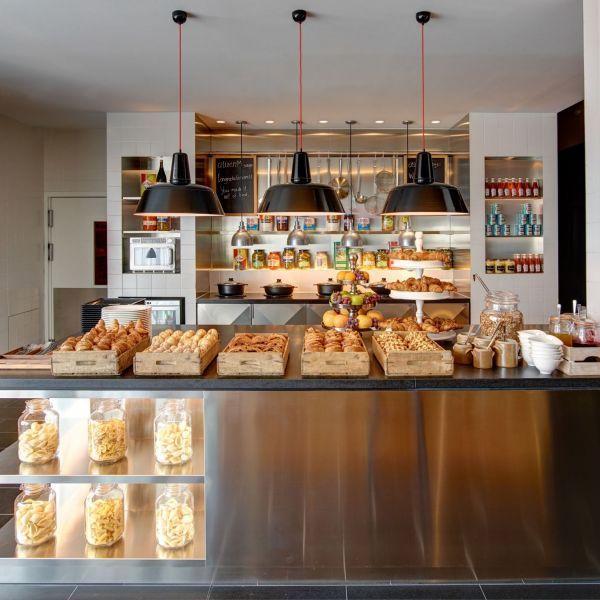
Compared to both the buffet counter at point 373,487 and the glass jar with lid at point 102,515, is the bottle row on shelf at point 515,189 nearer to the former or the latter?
the buffet counter at point 373,487

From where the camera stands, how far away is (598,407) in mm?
2443

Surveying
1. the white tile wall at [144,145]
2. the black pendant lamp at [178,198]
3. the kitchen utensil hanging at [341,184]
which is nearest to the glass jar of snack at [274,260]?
the kitchen utensil hanging at [341,184]

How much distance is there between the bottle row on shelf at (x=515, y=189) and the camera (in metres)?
6.24

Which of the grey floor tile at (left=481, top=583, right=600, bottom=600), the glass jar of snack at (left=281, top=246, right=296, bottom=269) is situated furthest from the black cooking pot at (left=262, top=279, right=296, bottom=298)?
the grey floor tile at (left=481, top=583, right=600, bottom=600)

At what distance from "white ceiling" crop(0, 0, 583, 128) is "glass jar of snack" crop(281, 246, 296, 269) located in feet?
4.89

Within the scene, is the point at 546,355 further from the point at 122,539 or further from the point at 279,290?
the point at 279,290

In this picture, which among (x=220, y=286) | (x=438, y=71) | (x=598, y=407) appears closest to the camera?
(x=598, y=407)

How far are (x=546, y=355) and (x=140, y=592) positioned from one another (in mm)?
1928

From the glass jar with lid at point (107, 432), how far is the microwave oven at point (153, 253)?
369 centimetres

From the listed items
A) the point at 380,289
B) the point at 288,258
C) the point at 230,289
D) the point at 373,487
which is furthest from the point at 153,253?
the point at 373,487

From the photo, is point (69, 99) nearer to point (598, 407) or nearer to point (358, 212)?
point (358, 212)

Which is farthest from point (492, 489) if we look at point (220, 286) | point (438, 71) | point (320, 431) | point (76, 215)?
point (76, 215)

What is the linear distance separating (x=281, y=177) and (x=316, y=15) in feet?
10.9

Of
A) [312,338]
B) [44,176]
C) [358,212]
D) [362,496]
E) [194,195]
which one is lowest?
[362,496]
